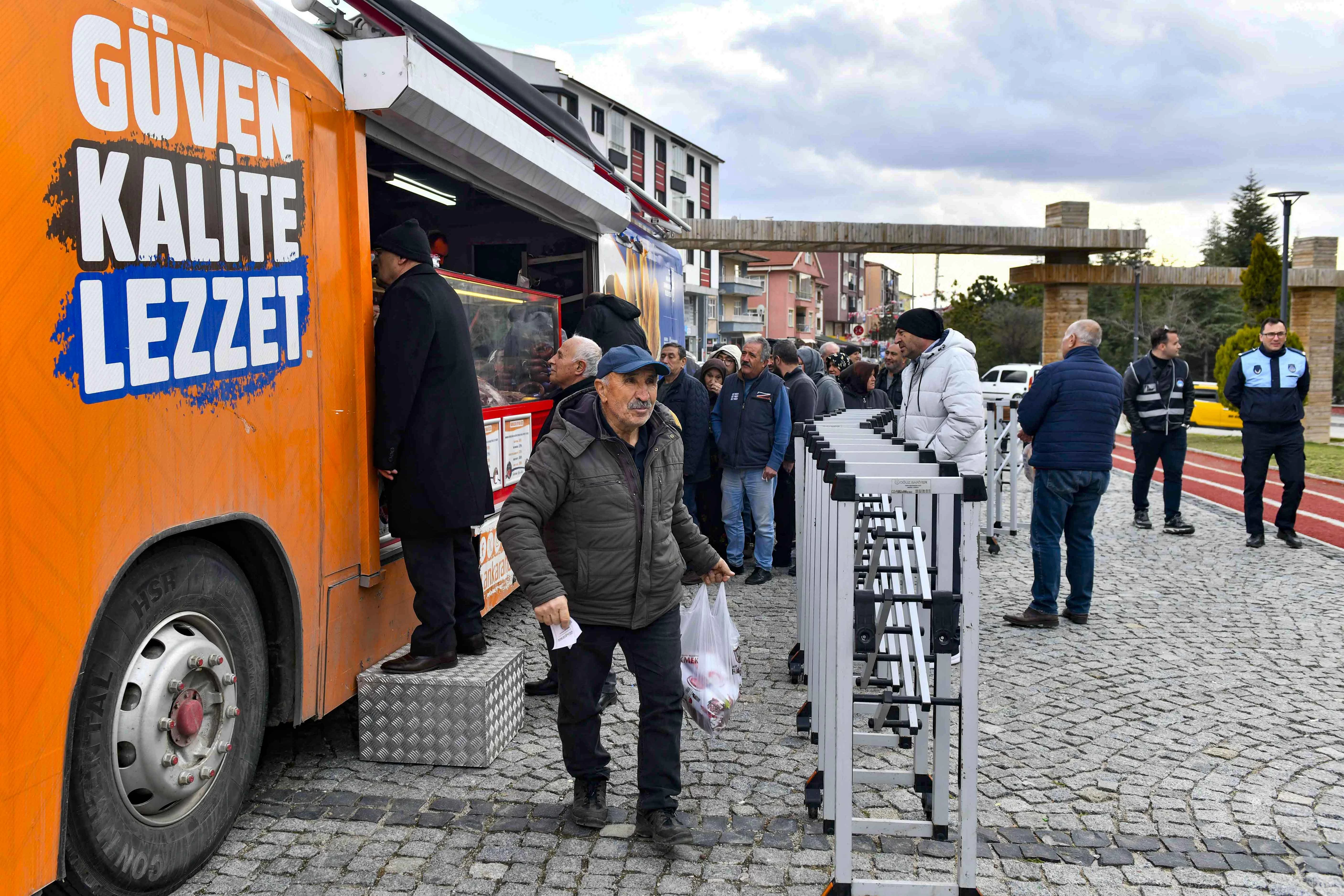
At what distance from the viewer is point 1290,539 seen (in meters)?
9.57

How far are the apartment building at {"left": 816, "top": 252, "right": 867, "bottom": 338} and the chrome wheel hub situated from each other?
10335cm

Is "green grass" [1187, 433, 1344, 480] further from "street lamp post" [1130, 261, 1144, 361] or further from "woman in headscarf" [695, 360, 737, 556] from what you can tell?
"woman in headscarf" [695, 360, 737, 556]

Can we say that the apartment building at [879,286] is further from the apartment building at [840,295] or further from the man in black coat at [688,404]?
the man in black coat at [688,404]

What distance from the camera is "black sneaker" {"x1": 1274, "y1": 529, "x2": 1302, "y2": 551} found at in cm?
954

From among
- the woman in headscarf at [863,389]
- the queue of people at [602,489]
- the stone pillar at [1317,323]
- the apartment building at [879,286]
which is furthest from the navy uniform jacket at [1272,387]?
the apartment building at [879,286]

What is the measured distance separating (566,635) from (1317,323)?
2369cm

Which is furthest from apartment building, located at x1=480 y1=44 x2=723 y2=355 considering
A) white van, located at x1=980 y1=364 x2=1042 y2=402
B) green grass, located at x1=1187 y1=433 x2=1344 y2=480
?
green grass, located at x1=1187 y1=433 x2=1344 y2=480

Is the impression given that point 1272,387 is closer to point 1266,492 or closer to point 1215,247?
point 1266,492

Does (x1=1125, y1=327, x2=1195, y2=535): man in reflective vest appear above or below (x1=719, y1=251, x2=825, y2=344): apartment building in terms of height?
below

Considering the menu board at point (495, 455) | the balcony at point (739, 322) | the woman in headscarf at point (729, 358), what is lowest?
the menu board at point (495, 455)

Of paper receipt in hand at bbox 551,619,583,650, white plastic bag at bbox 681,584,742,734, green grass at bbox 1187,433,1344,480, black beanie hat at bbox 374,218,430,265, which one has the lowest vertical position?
green grass at bbox 1187,433,1344,480

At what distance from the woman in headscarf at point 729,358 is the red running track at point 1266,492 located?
342 centimetres

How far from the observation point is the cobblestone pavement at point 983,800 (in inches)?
133

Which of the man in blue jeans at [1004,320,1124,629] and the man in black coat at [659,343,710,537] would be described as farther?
the man in black coat at [659,343,710,537]
